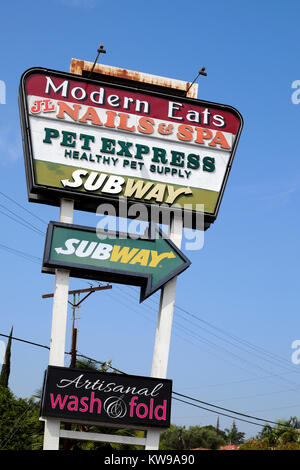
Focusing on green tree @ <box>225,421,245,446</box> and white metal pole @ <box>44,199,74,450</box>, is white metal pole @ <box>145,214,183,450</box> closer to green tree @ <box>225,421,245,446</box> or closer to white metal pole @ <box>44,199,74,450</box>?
white metal pole @ <box>44,199,74,450</box>

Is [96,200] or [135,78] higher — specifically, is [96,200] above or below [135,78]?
Answer: below

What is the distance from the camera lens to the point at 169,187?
19.3 meters

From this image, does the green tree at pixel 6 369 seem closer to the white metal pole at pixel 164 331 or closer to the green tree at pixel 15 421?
the green tree at pixel 15 421

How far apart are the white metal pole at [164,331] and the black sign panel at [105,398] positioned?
43 centimetres

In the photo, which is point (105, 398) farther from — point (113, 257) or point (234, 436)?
point (234, 436)

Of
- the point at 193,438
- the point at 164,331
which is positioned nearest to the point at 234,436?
the point at 193,438

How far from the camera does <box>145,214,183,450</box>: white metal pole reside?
1802cm

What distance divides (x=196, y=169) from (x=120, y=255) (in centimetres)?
364

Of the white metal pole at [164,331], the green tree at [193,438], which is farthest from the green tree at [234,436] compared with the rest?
the white metal pole at [164,331]

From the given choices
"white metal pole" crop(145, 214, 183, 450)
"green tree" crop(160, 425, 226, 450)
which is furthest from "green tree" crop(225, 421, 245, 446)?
"white metal pole" crop(145, 214, 183, 450)

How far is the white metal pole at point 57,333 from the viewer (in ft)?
55.4

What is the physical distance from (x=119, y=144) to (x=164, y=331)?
18.2 ft
